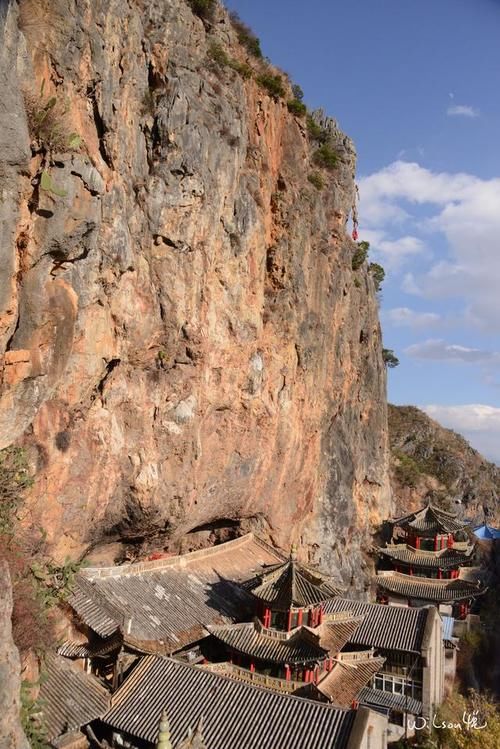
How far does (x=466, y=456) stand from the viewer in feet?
227

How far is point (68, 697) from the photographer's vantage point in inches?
613

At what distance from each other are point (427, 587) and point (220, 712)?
23.9m

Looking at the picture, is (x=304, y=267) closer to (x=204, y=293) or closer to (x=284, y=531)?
(x=204, y=293)

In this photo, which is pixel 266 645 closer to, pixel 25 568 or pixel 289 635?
pixel 289 635

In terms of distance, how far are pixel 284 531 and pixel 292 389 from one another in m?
7.87

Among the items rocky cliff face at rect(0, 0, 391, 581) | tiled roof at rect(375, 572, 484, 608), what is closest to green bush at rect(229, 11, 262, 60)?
rocky cliff face at rect(0, 0, 391, 581)

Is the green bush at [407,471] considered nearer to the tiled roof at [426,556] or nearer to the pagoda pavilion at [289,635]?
the tiled roof at [426,556]

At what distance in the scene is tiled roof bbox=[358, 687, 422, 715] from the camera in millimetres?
22266

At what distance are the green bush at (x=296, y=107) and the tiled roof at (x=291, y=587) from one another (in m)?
23.4

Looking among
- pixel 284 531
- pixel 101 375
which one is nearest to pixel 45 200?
pixel 101 375

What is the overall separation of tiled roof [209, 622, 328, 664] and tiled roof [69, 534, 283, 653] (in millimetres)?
1027

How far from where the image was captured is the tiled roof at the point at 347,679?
19562mm

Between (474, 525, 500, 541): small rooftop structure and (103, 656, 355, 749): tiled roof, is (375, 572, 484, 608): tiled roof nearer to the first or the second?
(474, 525, 500, 541): small rooftop structure

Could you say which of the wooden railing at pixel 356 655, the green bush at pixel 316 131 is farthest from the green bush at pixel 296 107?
the wooden railing at pixel 356 655
